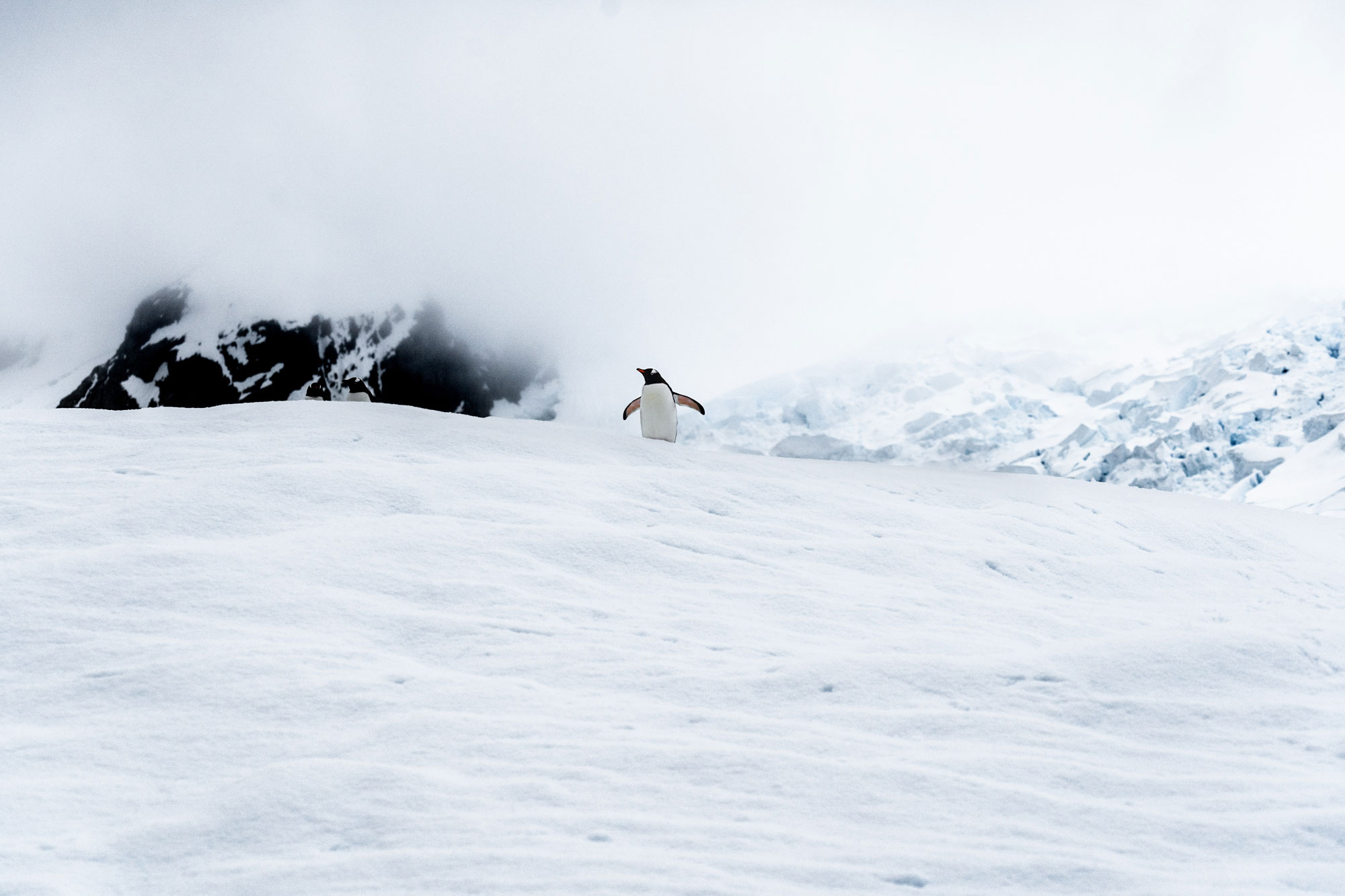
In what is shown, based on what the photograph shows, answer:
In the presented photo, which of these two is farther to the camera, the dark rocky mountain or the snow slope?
the dark rocky mountain

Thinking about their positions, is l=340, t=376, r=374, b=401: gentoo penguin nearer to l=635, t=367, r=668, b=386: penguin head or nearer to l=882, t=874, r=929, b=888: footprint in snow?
l=635, t=367, r=668, b=386: penguin head

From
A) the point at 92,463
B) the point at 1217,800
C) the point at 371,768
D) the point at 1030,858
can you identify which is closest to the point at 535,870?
the point at 371,768

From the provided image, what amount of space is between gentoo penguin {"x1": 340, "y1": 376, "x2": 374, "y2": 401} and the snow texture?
1550cm

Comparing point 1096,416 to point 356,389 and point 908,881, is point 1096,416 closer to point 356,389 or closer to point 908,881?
point 356,389

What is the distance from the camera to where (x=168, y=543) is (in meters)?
3.26

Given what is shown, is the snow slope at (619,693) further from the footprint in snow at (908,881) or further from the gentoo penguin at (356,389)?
the gentoo penguin at (356,389)

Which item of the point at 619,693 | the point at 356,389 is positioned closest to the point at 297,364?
the point at 356,389

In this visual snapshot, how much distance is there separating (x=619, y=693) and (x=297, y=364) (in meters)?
64.5

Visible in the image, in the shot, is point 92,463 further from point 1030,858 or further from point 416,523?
point 1030,858

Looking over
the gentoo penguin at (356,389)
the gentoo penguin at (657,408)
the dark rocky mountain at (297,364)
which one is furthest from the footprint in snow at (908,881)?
the dark rocky mountain at (297,364)

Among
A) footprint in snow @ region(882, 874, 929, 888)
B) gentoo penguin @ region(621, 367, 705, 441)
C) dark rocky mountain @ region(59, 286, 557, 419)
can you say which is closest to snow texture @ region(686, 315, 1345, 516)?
gentoo penguin @ region(621, 367, 705, 441)

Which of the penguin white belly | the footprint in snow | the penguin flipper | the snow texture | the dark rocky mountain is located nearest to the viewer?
the footprint in snow

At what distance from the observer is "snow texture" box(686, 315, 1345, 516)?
22.4m

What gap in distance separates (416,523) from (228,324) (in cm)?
6587
